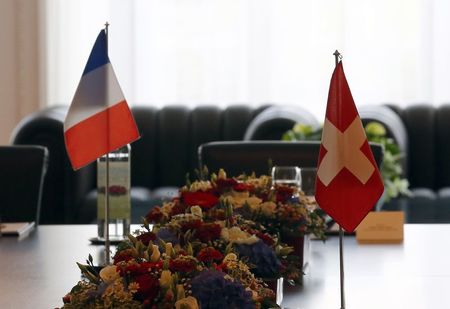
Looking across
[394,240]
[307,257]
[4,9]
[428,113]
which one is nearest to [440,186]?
[428,113]

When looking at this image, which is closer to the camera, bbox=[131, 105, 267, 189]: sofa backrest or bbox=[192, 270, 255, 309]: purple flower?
bbox=[192, 270, 255, 309]: purple flower

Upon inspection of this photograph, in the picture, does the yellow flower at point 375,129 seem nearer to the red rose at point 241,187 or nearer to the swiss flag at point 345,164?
the red rose at point 241,187

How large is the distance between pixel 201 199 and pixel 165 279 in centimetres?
84

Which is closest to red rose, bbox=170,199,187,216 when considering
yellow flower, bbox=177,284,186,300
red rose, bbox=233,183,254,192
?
red rose, bbox=233,183,254,192

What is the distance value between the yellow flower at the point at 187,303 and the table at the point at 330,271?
27.3 inches

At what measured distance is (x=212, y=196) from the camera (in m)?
2.18

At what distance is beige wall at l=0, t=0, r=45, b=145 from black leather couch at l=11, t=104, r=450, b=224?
1.11 metres

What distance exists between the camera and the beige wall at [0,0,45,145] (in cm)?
759

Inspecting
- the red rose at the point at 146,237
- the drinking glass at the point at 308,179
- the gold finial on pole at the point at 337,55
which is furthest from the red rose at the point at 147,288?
the drinking glass at the point at 308,179

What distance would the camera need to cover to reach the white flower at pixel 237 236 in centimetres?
174

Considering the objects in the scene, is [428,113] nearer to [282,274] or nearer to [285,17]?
[285,17]

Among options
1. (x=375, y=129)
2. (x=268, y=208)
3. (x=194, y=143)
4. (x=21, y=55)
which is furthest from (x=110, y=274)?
(x=21, y=55)

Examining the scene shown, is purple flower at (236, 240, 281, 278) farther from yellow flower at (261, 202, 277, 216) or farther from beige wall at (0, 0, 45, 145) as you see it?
beige wall at (0, 0, 45, 145)

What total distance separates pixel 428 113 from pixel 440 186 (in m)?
0.46
